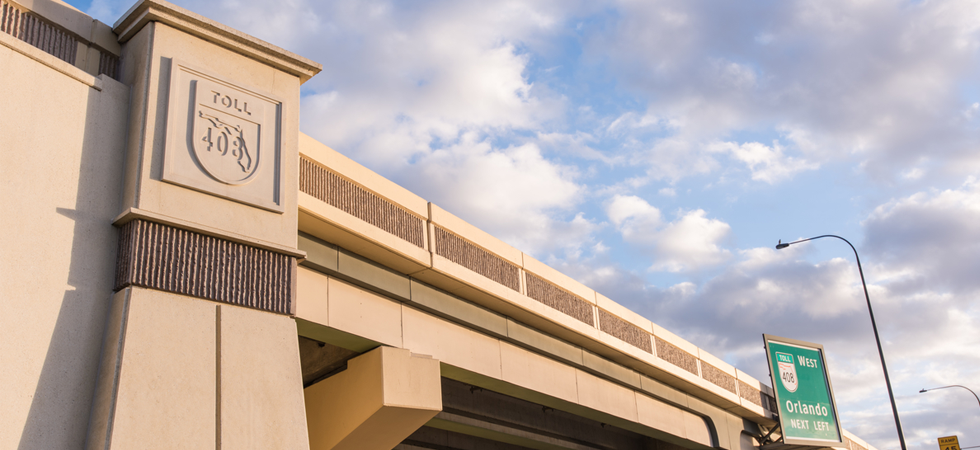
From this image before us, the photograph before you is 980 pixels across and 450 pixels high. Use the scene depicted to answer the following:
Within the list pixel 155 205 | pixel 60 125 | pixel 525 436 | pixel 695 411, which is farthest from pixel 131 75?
pixel 695 411

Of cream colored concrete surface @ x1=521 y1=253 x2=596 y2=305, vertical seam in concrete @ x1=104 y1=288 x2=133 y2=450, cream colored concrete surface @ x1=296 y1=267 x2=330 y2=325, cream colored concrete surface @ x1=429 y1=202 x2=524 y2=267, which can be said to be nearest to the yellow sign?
cream colored concrete surface @ x1=521 y1=253 x2=596 y2=305

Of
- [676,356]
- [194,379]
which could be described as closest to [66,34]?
[194,379]

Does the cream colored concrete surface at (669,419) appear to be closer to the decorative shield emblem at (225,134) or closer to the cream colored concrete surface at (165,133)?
the cream colored concrete surface at (165,133)

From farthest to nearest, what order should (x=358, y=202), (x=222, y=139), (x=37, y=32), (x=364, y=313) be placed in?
(x=364, y=313) < (x=358, y=202) < (x=222, y=139) < (x=37, y=32)

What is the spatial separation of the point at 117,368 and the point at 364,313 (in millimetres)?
4612

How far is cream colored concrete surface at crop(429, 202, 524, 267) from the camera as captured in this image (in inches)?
520

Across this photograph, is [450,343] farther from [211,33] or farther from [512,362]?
[211,33]

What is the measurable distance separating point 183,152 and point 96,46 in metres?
1.67

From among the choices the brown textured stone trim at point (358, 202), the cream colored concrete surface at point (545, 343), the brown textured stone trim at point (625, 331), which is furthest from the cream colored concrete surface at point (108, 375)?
the brown textured stone trim at point (625, 331)

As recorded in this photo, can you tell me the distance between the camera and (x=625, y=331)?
18.5 m

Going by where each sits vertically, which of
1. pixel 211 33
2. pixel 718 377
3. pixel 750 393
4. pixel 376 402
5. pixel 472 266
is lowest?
pixel 376 402

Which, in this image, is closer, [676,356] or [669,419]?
[669,419]

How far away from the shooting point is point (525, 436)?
1933cm

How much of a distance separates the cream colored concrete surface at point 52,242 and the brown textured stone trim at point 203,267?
326 millimetres
